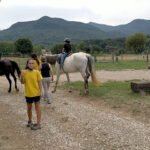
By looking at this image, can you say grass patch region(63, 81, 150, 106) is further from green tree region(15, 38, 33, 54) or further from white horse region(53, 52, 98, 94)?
green tree region(15, 38, 33, 54)

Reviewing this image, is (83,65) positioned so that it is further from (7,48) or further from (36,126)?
(7,48)

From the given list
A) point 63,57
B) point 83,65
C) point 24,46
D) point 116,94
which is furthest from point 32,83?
point 24,46

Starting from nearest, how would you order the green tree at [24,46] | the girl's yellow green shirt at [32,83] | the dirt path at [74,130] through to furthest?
the dirt path at [74,130] → the girl's yellow green shirt at [32,83] → the green tree at [24,46]

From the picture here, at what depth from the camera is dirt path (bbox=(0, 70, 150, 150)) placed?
7504 mm

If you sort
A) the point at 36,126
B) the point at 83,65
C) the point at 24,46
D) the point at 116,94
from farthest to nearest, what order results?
1. the point at 24,46
2. the point at 83,65
3. the point at 116,94
4. the point at 36,126

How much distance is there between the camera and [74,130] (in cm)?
872

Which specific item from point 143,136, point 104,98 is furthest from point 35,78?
point 104,98

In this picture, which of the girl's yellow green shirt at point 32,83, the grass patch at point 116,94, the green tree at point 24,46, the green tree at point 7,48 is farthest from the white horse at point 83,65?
the green tree at point 7,48

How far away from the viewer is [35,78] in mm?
9188

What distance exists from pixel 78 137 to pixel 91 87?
8629mm

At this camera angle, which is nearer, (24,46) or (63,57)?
(63,57)

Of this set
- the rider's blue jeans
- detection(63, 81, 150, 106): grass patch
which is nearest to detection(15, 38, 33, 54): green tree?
Answer: detection(63, 81, 150, 106): grass patch

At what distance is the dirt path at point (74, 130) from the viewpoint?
24.6 feet

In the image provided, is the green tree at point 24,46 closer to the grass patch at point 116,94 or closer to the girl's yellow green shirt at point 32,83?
the grass patch at point 116,94
